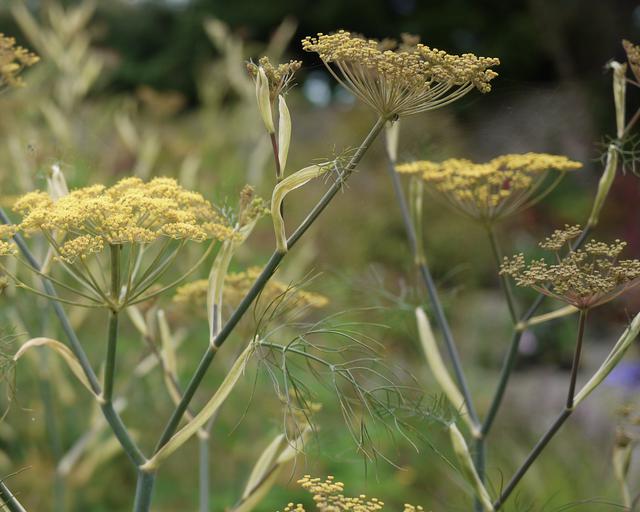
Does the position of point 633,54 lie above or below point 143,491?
above

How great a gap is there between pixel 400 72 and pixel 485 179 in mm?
507

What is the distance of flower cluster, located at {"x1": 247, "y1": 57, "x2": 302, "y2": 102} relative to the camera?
1057 millimetres

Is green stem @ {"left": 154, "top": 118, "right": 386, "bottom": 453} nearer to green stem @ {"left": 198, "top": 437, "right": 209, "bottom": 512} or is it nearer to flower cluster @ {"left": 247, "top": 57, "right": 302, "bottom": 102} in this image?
flower cluster @ {"left": 247, "top": 57, "right": 302, "bottom": 102}

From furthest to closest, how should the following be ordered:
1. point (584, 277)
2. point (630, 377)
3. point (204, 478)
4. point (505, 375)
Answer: point (630, 377)
point (204, 478)
point (505, 375)
point (584, 277)

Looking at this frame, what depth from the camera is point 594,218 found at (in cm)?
140

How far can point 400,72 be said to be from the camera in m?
0.98

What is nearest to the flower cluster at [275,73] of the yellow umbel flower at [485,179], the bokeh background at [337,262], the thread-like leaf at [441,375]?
the bokeh background at [337,262]

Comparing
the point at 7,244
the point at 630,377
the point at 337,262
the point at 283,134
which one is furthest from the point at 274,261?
the point at 337,262

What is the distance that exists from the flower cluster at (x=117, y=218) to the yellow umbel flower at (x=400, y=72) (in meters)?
0.28

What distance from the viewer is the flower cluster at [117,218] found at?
1.02m

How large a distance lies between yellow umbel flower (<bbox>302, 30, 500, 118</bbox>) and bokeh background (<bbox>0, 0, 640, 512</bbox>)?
0.49ft

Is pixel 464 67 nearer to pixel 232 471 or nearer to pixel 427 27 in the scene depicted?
pixel 232 471

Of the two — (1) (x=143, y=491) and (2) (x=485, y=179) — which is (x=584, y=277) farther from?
(1) (x=143, y=491)

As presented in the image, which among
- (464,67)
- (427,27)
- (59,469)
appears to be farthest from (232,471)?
(427,27)
